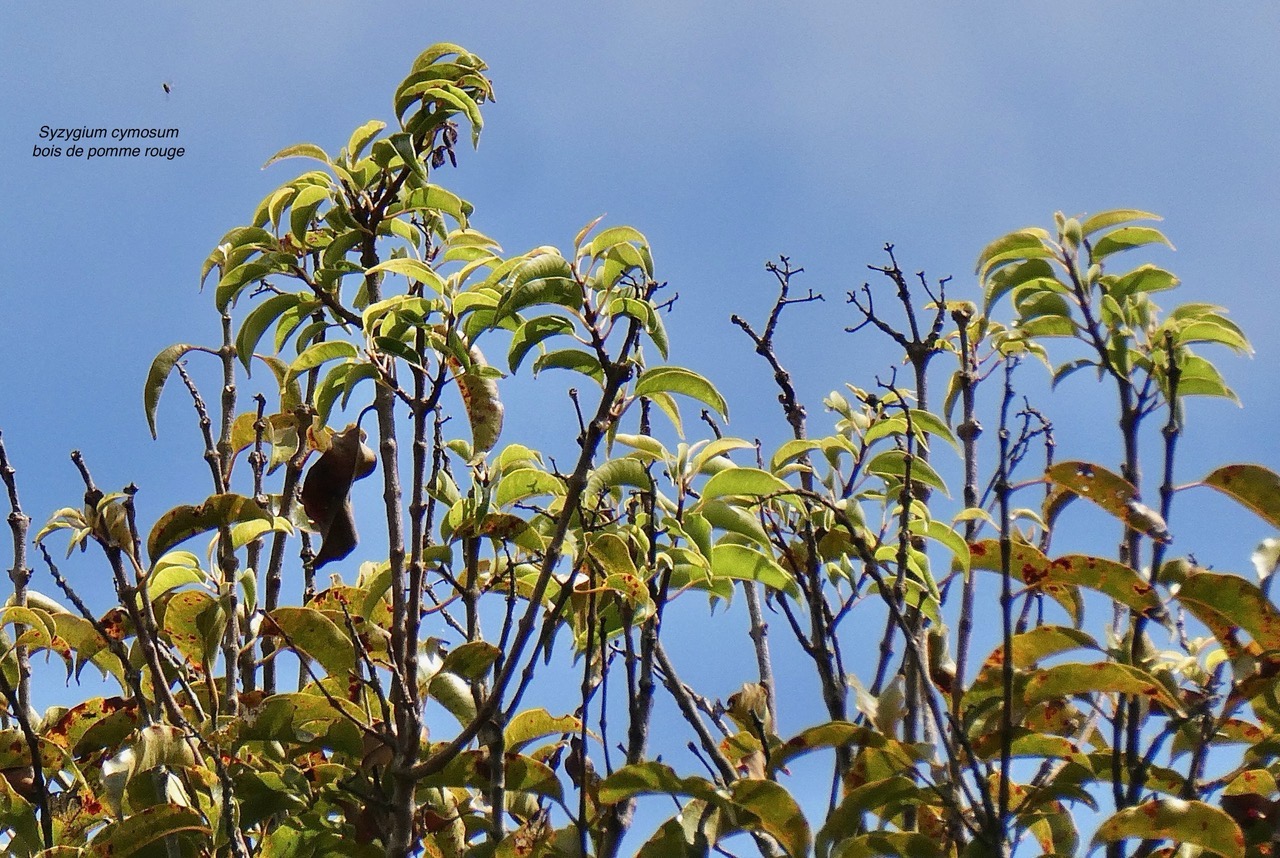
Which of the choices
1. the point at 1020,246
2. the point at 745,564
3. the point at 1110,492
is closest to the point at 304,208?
the point at 745,564

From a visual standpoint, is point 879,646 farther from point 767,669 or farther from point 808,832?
point 808,832

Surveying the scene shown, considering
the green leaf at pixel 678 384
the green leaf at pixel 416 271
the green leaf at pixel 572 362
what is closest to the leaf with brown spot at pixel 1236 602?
the green leaf at pixel 678 384

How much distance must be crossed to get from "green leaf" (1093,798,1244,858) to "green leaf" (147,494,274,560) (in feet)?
4.28

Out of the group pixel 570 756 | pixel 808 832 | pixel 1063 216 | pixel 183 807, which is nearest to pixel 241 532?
pixel 183 807

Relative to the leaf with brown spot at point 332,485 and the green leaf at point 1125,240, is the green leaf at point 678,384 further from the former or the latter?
the green leaf at point 1125,240

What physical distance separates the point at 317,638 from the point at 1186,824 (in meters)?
1.30

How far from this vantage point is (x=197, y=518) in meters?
1.86

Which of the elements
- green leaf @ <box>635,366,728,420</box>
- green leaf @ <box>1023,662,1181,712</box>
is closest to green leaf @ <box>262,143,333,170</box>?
green leaf @ <box>635,366,728,420</box>

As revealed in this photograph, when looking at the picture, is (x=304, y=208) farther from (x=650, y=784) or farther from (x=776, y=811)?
(x=776, y=811)

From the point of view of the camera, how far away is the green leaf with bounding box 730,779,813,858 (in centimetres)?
170

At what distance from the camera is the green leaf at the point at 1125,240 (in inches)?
82.7

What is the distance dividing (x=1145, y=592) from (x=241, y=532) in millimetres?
1385

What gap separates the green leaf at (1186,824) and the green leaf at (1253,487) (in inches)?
18.0

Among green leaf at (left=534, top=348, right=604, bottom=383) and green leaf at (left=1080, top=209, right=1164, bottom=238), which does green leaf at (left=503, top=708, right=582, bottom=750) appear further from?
green leaf at (left=1080, top=209, right=1164, bottom=238)
